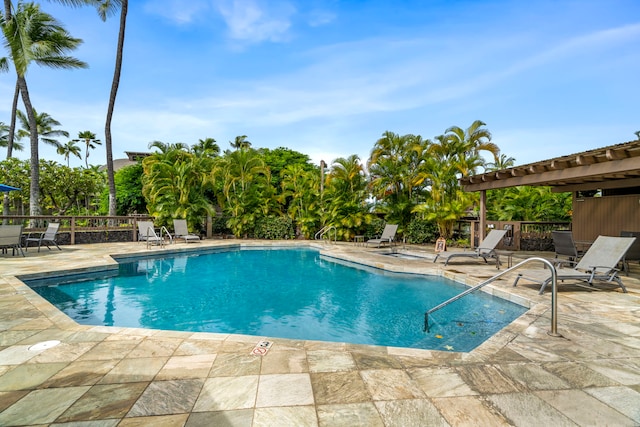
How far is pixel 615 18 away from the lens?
31.2 ft

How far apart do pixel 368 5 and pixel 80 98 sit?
19029mm

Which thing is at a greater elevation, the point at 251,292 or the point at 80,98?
the point at 80,98

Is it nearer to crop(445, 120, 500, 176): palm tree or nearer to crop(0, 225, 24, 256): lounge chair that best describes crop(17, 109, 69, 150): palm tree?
crop(0, 225, 24, 256): lounge chair

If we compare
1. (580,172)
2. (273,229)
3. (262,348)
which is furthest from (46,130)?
(580,172)

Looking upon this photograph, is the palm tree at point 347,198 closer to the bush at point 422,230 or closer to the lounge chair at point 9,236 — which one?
the bush at point 422,230

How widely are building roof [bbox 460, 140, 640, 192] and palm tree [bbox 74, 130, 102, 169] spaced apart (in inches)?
1990

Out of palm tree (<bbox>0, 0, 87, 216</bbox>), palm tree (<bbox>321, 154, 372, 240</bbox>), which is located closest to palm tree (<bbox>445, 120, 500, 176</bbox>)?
palm tree (<bbox>321, 154, 372, 240</bbox>)

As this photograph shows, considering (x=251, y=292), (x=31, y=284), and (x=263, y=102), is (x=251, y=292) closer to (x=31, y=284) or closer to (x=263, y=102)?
(x=31, y=284)

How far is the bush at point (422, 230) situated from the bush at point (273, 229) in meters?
6.42

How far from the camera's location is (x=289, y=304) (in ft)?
21.0

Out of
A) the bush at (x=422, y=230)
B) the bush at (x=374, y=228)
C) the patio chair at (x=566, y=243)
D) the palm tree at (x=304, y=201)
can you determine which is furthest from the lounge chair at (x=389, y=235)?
the patio chair at (x=566, y=243)

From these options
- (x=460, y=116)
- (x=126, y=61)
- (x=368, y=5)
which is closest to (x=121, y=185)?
(x=126, y=61)

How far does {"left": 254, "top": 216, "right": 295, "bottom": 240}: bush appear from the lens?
17.5 m

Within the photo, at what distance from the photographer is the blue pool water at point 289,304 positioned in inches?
194
